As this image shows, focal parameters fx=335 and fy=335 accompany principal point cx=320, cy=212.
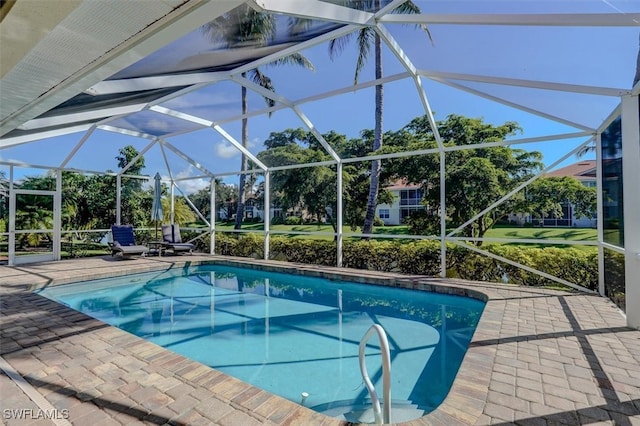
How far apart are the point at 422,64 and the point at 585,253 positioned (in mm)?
5442

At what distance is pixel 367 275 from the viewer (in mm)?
8617

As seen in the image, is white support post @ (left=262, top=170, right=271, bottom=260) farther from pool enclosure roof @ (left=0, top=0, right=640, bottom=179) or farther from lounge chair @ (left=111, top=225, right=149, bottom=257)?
lounge chair @ (left=111, top=225, right=149, bottom=257)

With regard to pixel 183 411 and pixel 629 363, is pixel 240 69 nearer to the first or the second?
pixel 183 411

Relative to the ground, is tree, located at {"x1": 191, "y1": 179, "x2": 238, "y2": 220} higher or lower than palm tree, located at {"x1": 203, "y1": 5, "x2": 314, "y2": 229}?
lower

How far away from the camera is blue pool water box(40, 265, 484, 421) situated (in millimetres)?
4145

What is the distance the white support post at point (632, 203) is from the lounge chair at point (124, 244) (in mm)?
12395

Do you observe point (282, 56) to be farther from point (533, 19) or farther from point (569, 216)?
point (569, 216)

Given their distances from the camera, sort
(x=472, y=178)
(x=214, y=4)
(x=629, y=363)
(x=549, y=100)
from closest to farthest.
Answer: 1. (x=214, y=4)
2. (x=629, y=363)
3. (x=549, y=100)
4. (x=472, y=178)

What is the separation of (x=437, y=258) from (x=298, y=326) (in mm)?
4735

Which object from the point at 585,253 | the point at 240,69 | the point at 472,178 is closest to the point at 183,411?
the point at 240,69

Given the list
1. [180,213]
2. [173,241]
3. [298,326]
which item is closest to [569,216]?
[298,326]

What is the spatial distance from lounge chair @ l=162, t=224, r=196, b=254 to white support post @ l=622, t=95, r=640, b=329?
12246 mm

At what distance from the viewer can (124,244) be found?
12039 mm

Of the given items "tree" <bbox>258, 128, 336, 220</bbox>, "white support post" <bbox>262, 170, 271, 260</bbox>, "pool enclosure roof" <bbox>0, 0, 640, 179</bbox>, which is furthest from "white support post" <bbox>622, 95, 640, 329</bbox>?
"tree" <bbox>258, 128, 336, 220</bbox>
